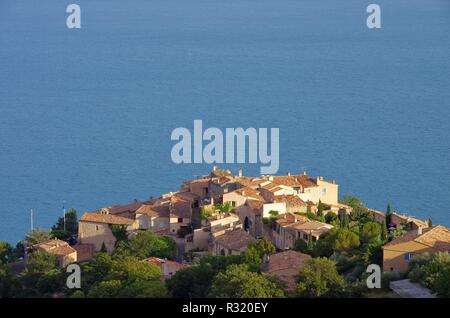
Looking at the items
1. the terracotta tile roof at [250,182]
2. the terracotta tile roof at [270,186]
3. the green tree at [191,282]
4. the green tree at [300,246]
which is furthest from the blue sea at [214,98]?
the green tree at [191,282]

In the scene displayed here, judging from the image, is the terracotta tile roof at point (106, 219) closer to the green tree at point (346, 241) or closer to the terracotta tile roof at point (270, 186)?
the terracotta tile roof at point (270, 186)

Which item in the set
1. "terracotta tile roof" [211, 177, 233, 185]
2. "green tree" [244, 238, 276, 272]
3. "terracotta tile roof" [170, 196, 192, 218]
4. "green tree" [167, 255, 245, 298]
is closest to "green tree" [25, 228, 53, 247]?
"terracotta tile roof" [170, 196, 192, 218]

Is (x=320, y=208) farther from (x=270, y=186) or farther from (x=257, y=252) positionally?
(x=257, y=252)

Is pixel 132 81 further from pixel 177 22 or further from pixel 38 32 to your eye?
pixel 177 22

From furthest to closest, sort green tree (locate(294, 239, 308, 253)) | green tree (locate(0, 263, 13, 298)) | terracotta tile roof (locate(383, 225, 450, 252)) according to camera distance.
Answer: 1. green tree (locate(294, 239, 308, 253))
2. green tree (locate(0, 263, 13, 298))
3. terracotta tile roof (locate(383, 225, 450, 252))

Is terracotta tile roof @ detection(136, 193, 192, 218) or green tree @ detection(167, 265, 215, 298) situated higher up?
terracotta tile roof @ detection(136, 193, 192, 218)

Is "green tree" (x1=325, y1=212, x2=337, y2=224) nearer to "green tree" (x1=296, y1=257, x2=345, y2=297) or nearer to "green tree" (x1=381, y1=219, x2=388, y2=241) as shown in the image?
"green tree" (x1=381, y1=219, x2=388, y2=241)

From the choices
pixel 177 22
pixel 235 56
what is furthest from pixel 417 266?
pixel 177 22

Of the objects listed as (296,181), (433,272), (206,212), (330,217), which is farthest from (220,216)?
(433,272)
